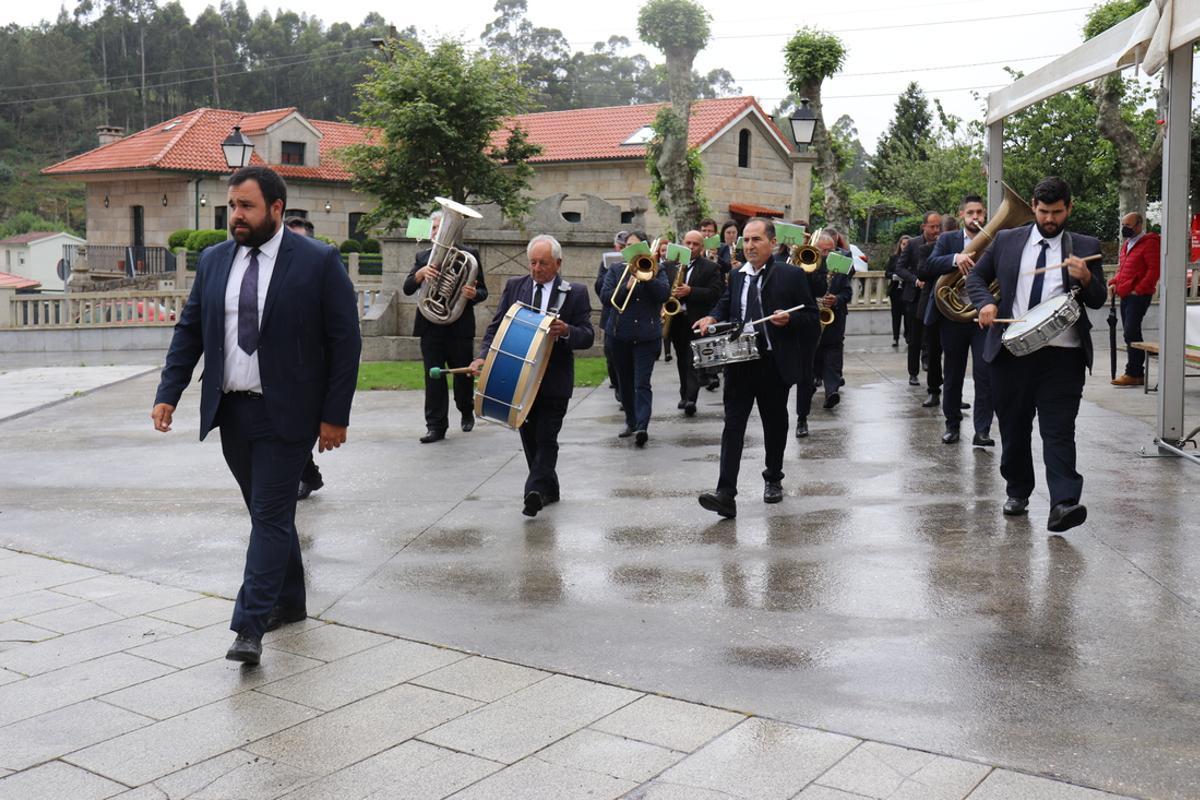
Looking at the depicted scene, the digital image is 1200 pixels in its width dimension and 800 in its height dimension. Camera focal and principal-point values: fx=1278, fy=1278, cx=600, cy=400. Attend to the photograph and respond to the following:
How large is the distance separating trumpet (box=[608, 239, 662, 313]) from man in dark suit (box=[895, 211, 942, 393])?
9.44ft

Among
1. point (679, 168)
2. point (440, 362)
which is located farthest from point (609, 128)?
point (440, 362)

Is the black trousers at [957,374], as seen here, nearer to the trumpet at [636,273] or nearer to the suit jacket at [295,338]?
the trumpet at [636,273]

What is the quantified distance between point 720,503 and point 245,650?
11.7ft

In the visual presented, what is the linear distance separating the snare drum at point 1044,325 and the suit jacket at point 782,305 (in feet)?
4.90

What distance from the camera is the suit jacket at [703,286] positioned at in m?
13.1

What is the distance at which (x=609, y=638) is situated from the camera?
549cm

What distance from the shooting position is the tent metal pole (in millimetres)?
8828

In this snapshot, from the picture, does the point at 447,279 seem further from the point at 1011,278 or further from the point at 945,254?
the point at 1011,278

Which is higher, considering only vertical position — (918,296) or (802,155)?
(802,155)

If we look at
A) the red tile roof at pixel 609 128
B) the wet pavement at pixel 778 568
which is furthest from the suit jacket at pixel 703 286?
the red tile roof at pixel 609 128

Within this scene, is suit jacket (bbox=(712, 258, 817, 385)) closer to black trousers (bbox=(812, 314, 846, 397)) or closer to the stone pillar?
black trousers (bbox=(812, 314, 846, 397))

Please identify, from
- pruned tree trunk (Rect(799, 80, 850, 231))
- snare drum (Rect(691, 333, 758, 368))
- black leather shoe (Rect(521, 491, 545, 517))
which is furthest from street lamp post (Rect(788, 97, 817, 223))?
black leather shoe (Rect(521, 491, 545, 517))

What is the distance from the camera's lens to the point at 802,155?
2395cm

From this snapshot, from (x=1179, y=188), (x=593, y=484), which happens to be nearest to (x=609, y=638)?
(x=593, y=484)
